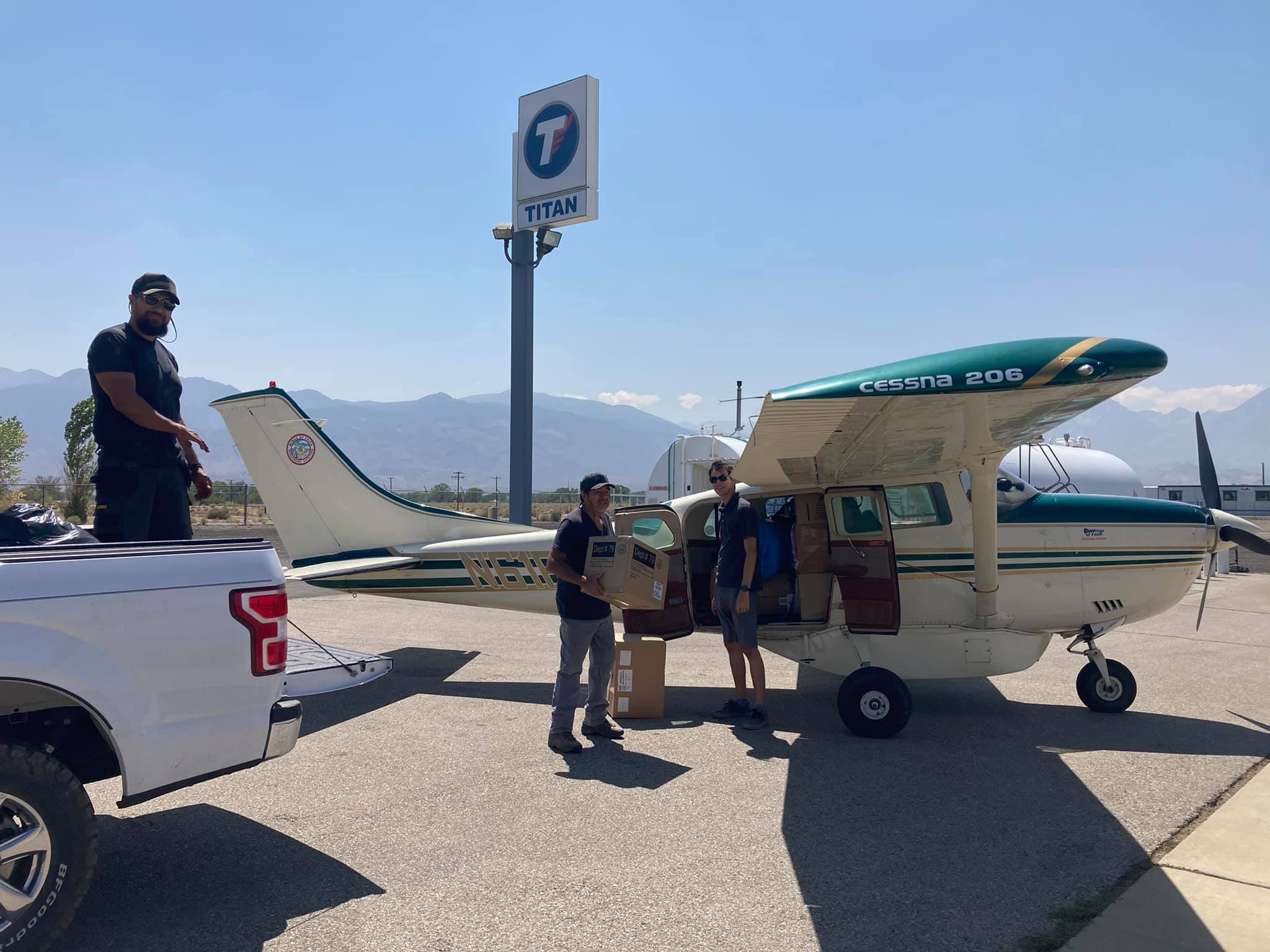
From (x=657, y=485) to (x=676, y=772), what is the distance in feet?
65.0

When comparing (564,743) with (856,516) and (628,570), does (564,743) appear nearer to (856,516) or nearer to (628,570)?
(628,570)

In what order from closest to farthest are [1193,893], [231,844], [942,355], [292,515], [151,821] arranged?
[1193,893] → [231,844] → [151,821] → [942,355] → [292,515]

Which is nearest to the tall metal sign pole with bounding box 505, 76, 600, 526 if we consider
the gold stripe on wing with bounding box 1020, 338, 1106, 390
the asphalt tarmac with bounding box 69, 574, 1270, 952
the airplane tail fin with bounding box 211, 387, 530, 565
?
the airplane tail fin with bounding box 211, 387, 530, 565

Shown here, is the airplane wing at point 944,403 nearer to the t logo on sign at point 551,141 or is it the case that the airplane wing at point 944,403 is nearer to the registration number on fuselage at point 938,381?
the registration number on fuselage at point 938,381

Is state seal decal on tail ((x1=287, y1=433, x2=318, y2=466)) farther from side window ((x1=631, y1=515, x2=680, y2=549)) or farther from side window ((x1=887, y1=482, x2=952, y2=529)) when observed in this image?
side window ((x1=887, y1=482, x2=952, y2=529))

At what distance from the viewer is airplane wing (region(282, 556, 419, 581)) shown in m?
7.40

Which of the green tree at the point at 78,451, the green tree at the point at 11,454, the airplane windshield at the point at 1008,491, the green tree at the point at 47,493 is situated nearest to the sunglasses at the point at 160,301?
the airplane windshield at the point at 1008,491

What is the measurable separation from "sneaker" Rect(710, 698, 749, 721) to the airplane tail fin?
284cm

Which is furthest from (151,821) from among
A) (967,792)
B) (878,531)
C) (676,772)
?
(878,531)

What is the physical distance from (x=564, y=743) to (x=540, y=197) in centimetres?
1571

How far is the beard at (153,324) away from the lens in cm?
398

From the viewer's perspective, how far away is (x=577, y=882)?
11.1 feet

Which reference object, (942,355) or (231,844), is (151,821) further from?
(942,355)

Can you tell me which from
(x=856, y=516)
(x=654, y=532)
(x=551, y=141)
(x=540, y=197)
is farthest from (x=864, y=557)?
(x=551, y=141)
